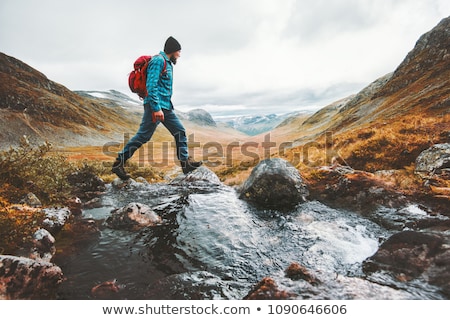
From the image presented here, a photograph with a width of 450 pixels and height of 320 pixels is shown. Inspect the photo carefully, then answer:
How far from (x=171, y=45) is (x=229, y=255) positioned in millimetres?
6495

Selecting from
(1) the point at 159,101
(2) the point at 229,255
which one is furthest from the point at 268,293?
(1) the point at 159,101

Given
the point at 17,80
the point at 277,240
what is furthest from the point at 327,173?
the point at 17,80

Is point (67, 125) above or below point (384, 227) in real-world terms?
above

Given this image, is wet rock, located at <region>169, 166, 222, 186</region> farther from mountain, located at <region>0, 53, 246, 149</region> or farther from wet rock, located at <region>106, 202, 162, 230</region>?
mountain, located at <region>0, 53, 246, 149</region>

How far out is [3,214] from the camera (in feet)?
15.5

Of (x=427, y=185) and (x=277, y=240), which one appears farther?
(x=427, y=185)

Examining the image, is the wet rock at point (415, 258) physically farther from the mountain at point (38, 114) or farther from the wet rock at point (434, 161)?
the mountain at point (38, 114)

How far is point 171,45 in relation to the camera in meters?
7.69

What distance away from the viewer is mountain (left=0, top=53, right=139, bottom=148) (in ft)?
267

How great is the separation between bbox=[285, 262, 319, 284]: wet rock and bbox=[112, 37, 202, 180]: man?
5.42 m

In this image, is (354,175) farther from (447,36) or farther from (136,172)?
(447,36)

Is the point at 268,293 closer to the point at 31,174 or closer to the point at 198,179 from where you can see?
the point at 31,174

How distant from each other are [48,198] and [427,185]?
10321 mm

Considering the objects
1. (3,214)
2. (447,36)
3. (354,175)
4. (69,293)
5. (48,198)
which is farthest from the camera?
(447,36)
